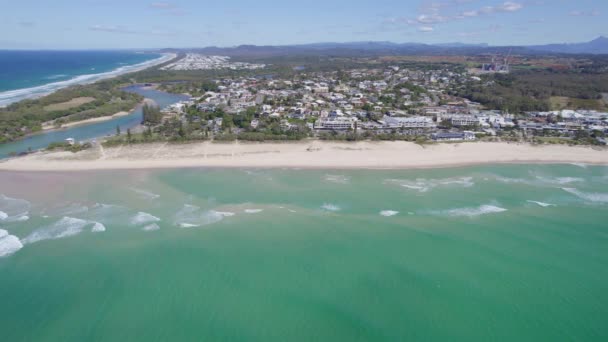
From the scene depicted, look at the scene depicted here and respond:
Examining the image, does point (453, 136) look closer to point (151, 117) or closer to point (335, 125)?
point (335, 125)

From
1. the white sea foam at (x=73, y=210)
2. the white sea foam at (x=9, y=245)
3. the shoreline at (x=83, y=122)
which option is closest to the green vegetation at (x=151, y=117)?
the shoreline at (x=83, y=122)

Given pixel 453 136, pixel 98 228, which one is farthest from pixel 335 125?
pixel 98 228

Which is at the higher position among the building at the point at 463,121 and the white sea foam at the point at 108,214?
the building at the point at 463,121

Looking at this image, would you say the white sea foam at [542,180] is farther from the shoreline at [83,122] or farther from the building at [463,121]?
the shoreline at [83,122]

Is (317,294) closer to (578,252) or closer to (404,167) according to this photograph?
(578,252)

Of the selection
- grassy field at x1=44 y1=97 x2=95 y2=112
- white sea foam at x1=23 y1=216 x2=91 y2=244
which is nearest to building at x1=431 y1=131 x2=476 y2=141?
white sea foam at x1=23 y1=216 x2=91 y2=244

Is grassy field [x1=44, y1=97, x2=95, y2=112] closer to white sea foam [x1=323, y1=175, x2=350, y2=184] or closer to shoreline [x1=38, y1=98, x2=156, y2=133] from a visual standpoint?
shoreline [x1=38, y1=98, x2=156, y2=133]

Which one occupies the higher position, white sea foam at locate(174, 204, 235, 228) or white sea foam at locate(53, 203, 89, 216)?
white sea foam at locate(53, 203, 89, 216)
